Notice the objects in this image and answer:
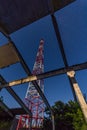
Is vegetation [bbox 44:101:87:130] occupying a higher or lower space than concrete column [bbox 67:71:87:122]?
higher

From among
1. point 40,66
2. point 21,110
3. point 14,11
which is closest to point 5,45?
point 14,11

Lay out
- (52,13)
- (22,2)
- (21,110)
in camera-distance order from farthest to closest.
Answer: (21,110), (52,13), (22,2)

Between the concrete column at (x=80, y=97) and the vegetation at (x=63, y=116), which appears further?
the vegetation at (x=63, y=116)

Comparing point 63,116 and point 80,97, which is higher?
point 63,116

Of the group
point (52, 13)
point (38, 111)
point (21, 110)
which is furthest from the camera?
point (38, 111)

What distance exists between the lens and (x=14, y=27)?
9.01 meters

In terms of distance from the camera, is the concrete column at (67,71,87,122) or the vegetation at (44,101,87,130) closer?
the concrete column at (67,71,87,122)

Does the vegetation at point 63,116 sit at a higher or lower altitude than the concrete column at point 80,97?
higher

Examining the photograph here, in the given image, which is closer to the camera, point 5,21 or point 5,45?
point 5,21

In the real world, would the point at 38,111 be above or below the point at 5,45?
above

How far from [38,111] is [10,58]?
31.6 meters

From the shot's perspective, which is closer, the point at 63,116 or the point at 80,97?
the point at 80,97

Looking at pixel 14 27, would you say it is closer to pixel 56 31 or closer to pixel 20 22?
pixel 20 22

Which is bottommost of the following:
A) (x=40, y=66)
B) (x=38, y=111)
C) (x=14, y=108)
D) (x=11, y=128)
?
(x=11, y=128)
